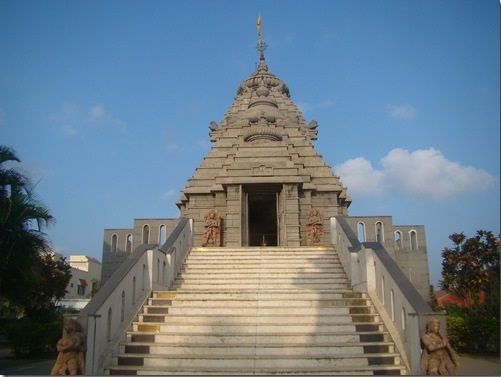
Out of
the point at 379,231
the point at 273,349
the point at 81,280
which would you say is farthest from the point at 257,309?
the point at 81,280

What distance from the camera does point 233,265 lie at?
1248 cm

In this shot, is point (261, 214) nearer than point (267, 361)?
No

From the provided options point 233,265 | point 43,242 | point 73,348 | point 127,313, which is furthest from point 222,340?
point 43,242

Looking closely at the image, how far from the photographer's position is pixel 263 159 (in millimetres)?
18844

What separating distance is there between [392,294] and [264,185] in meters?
10.2

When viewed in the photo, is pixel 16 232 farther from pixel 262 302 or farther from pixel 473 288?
pixel 473 288

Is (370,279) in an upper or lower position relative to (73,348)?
upper

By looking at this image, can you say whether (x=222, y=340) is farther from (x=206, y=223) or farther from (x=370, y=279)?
(x=206, y=223)

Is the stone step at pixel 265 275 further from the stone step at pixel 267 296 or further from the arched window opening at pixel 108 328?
the arched window opening at pixel 108 328

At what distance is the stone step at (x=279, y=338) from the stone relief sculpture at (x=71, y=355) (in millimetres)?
1721

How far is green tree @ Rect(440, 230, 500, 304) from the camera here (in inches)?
619

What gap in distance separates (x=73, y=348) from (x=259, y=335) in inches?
126

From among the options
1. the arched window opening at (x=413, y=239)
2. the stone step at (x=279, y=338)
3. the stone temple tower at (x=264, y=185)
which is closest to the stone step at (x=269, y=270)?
the stone step at (x=279, y=338)

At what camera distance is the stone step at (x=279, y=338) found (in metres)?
8.02
